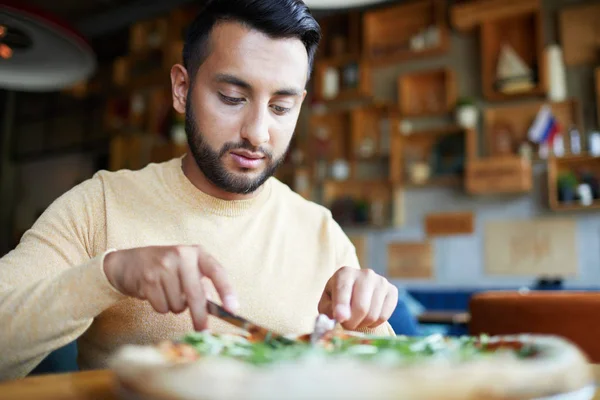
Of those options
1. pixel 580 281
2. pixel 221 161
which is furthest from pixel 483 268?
pixel 221 161

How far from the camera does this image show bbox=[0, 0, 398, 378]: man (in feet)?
3.69

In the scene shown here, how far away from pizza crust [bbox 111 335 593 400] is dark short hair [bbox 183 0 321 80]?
940mm

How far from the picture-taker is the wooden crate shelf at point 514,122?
4.58 m

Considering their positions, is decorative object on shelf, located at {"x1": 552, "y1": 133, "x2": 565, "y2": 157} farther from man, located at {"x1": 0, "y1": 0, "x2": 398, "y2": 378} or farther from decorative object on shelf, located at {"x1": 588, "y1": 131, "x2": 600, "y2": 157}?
man, located at {"x1": 0, "y1": 0, "x2": 398, "y2": 378}

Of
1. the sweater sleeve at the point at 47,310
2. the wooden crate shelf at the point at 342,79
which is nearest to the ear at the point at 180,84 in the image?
the sweater sleeve at the point at 47,310

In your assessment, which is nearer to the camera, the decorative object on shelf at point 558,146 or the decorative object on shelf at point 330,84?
the decorative object on shelf at point 558,146

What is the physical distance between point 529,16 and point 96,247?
4608 millimetres

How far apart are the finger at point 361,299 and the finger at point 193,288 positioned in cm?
27

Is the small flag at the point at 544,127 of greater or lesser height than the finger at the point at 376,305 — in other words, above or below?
above

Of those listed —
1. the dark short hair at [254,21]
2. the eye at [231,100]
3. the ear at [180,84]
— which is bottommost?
the eye at [231,100]

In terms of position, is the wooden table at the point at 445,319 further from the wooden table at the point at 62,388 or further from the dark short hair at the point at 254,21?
the wooden table at the point at 62,388

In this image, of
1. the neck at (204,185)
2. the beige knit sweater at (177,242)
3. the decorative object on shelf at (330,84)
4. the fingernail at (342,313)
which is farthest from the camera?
the decorative object on shelf at (330,84)

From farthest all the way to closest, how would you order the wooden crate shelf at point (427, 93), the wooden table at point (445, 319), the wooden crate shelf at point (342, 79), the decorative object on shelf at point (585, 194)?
the wooden crate shelf at point (342, 79) < the wooden crate shelf at point (427, 93) < the decorative object on shelf at point (585, 194) < the wooden table at point (445, 319)

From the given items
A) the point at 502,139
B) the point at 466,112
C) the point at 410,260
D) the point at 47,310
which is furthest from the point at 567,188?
the point at 47,310
